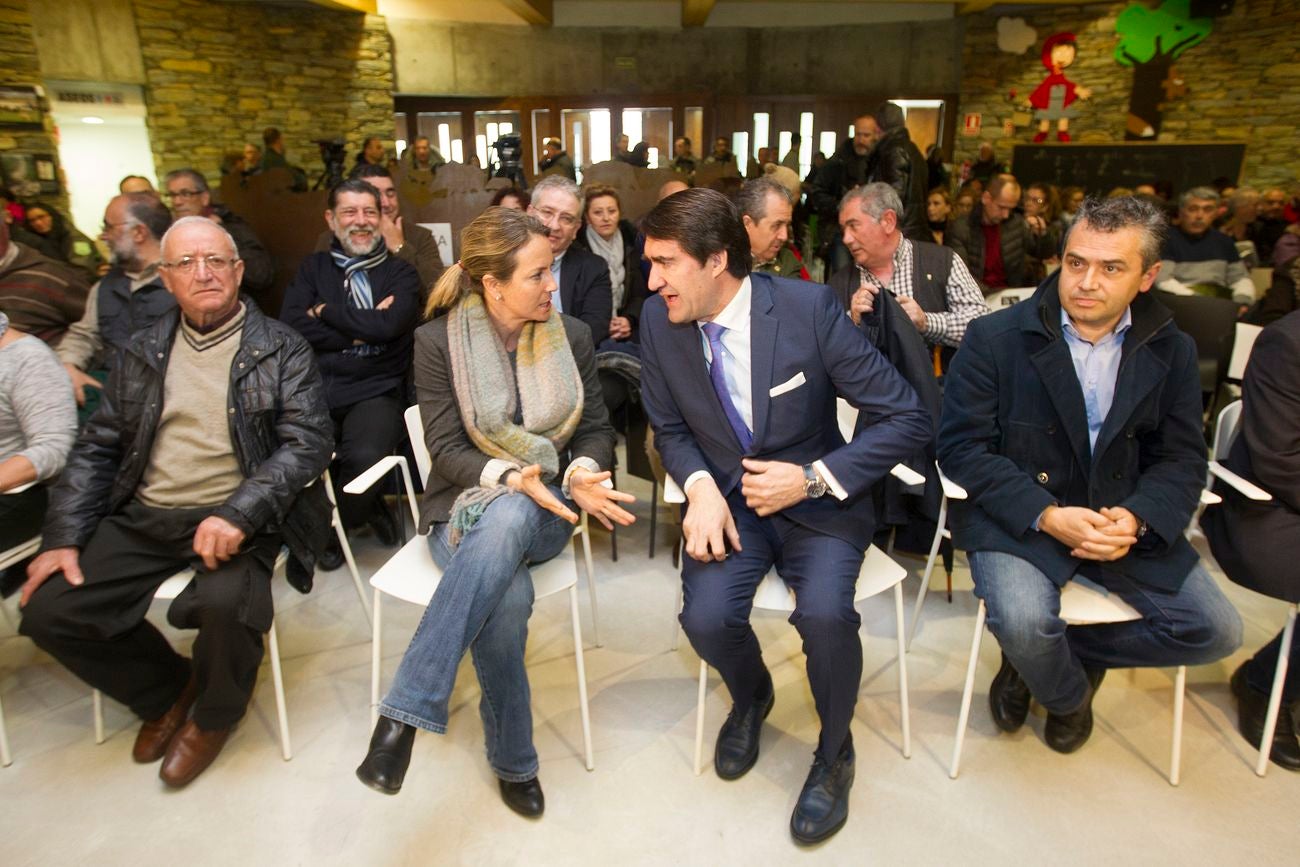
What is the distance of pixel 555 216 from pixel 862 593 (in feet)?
6.26

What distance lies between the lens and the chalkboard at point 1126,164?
27.2ft

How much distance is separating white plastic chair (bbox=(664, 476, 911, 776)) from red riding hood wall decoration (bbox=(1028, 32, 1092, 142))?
946 cm

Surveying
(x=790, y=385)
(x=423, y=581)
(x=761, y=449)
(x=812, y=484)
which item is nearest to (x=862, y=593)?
(x=812, y=484)

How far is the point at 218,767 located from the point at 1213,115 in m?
10.6

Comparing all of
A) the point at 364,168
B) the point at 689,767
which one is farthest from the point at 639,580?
the point at 364,168

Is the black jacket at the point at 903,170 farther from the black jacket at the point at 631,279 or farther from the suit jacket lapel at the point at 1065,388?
the suit jacket lapel at the point at 1065,388

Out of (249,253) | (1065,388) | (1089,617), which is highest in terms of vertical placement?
(249,253)

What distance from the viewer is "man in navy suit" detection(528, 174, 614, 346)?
119 inches

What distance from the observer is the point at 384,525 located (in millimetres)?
3078

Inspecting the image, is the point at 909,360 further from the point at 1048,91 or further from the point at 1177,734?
the point at 1048,91

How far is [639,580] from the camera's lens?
2.84m

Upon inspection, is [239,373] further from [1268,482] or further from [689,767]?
[1268,482]

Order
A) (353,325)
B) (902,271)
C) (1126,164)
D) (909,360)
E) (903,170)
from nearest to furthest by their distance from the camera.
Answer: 1. (909,360)
2. (902,271)
3. (353,325)
4. (903,170)
5. (1126,164)

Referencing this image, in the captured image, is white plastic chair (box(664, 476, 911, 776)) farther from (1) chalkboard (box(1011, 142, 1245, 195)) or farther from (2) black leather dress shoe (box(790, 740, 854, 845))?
(1) chalkboard (box(1011, 142, 1245, 195))
